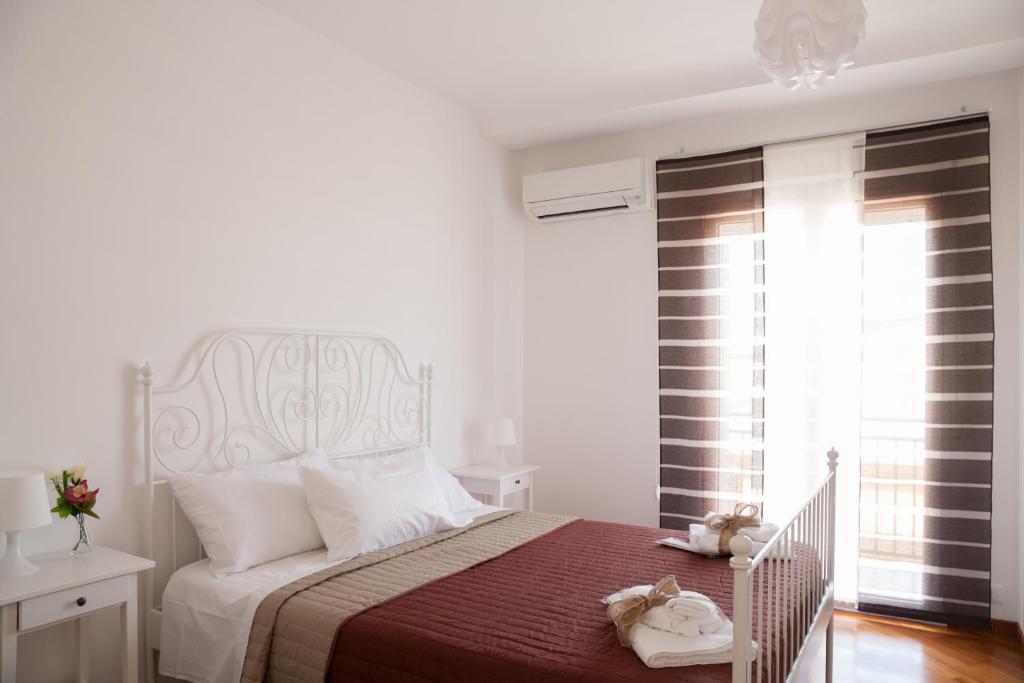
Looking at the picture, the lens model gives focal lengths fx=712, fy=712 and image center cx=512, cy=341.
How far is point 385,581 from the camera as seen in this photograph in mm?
2320

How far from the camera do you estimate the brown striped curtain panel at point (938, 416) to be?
11.2 ft

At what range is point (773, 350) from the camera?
390 cm

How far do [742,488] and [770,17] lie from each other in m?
2.67

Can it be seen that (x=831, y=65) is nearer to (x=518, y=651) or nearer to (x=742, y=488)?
(x=518, y=651)

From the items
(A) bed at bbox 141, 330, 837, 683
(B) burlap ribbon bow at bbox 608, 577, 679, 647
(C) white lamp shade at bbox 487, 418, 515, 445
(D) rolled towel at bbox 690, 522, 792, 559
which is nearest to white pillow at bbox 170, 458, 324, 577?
(A) bed at bbox 141, 330, 837, 683

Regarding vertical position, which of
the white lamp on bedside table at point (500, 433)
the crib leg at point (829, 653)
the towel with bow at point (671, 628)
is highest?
the white lamp on bedside table at point (500, 433)

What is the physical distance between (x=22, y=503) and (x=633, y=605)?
65.9 inches

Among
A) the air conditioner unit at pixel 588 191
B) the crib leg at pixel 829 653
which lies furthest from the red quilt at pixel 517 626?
the air conditioner unit at pixel 588 191

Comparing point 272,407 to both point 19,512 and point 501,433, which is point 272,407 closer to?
point 19,512

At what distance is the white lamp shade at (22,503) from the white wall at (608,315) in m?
3.09

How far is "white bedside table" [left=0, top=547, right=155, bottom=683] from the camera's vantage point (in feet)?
6.03

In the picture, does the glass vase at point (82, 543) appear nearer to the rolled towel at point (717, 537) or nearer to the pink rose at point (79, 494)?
the pink rose at point (79, 494)

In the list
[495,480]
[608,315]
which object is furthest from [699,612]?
[608,315]

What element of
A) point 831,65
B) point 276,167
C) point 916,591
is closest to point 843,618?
point 916,591
